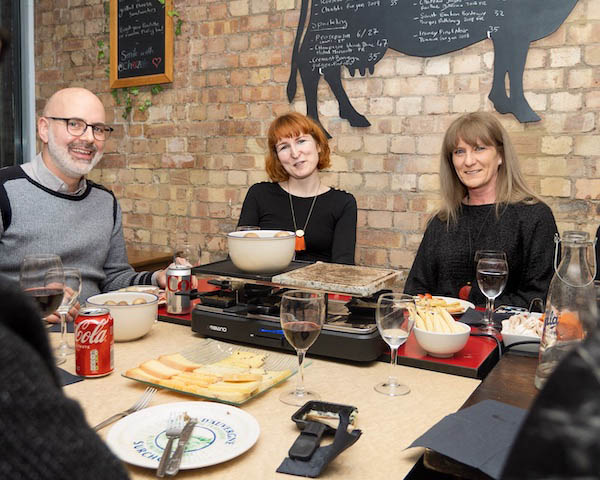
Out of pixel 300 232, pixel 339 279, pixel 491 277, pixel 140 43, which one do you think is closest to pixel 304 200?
pixel 300 232

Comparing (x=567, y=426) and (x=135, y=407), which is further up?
(x=567, y=426)

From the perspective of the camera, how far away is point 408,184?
305 cm

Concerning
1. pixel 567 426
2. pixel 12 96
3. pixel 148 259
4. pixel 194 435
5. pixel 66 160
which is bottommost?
pixel 148 259

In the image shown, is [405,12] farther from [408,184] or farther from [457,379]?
Answer: [457,379]

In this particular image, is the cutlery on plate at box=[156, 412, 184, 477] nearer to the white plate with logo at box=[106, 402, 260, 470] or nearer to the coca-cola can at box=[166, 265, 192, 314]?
the white plate with logo at box=[106, 402, 260, 470]

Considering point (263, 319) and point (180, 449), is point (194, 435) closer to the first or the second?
point (180, 449)

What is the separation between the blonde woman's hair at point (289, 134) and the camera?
2834mm

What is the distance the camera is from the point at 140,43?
378 centimetres

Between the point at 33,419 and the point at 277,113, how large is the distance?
315 centimetres

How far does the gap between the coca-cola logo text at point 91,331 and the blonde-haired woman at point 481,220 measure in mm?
1498

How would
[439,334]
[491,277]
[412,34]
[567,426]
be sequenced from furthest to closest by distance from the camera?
[412,34] < [491,277] < [439,334] < [567,426]

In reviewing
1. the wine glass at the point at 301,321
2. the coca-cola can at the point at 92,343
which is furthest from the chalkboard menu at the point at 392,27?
the coca-cola can at the point at 92,343

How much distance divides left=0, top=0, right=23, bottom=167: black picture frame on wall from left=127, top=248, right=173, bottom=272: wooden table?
1165 mm

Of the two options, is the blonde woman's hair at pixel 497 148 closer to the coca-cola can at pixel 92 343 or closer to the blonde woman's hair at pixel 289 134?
the blonde woman's hair at pixel 289 134
